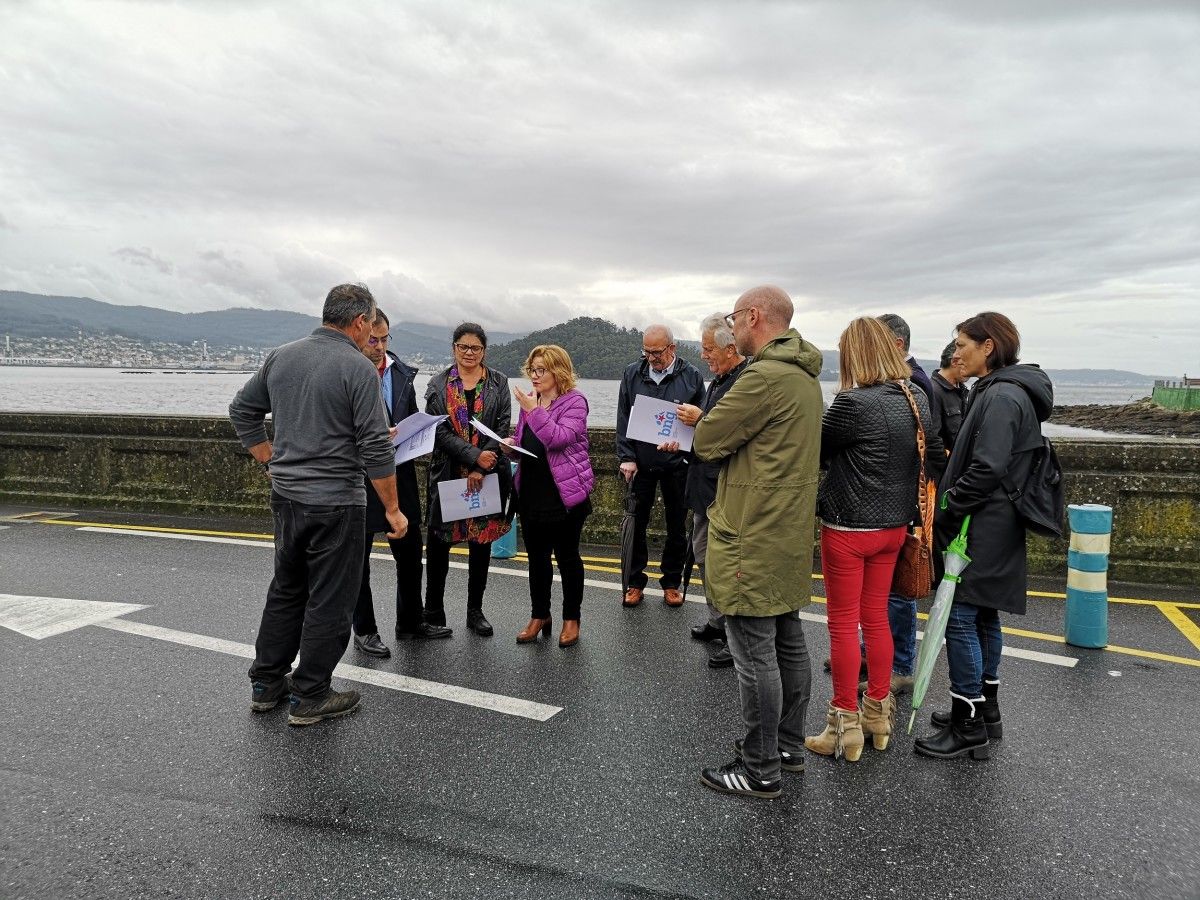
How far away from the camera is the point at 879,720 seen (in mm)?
3469

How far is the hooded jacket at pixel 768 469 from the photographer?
2.94 metres

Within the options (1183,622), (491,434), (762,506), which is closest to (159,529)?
(491,434)

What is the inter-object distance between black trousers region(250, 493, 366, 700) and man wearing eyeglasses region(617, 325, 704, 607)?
92.9 inches

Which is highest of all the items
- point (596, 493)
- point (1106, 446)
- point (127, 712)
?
point (1106, 446)

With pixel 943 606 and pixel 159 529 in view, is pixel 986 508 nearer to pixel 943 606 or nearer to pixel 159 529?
pixel 943 606

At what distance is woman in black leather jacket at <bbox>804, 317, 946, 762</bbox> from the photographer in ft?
10.8

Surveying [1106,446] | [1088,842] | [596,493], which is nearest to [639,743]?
[1088,842]

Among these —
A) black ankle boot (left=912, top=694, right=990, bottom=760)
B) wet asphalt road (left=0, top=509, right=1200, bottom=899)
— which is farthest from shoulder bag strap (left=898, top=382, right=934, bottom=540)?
wet asphalt road (left=0, top=509, right=1200, bottom=899)

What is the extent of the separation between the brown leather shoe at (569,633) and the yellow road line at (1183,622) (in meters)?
3.92

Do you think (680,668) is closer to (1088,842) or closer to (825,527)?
(825,527)

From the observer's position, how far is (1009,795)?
3.08 metres

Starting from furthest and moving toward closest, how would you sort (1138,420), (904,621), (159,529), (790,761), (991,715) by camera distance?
(1138,420) < (159,529) < (904,621) < (991,715) < (790,761)

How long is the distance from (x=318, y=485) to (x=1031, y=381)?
10.7 feet

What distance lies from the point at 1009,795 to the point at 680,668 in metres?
1.80
